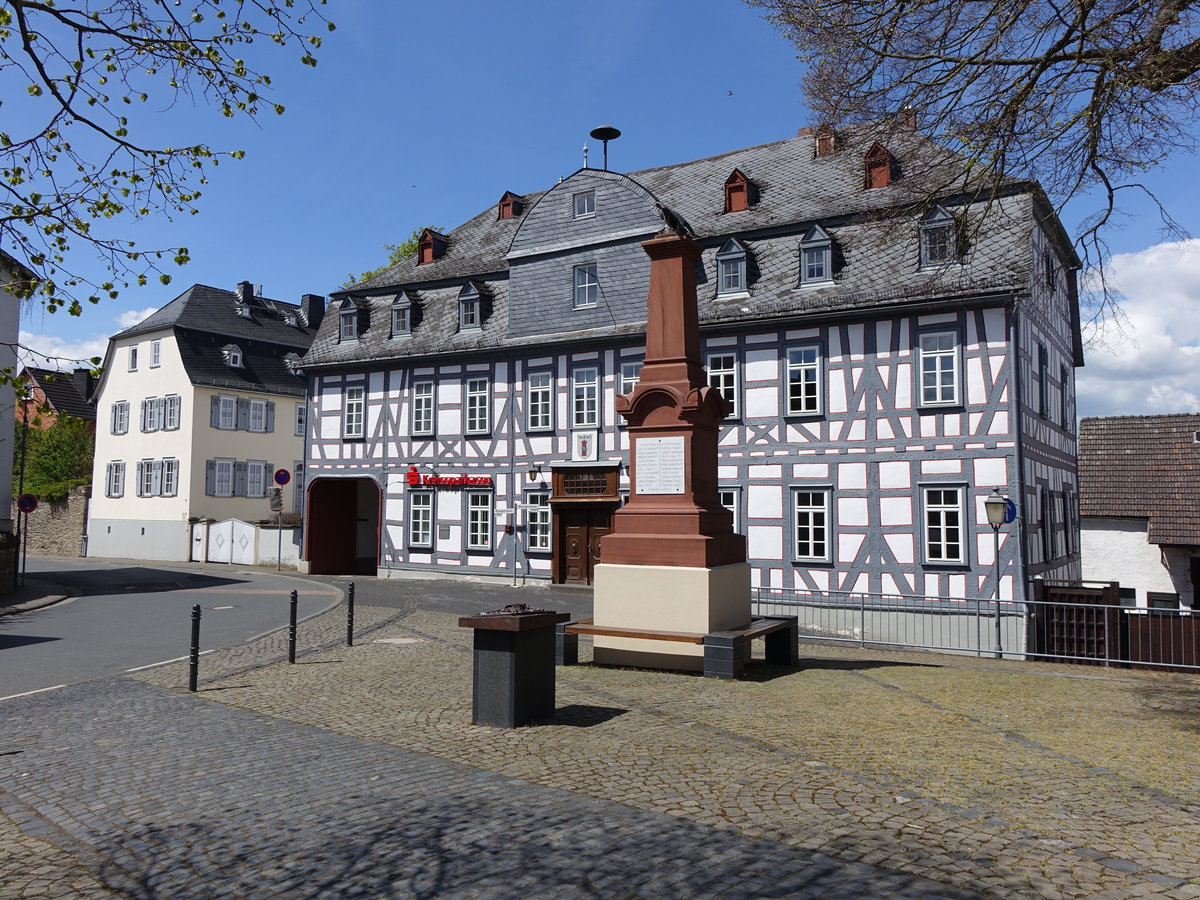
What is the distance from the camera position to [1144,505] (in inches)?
1061

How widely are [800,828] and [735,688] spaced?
4.48 metres

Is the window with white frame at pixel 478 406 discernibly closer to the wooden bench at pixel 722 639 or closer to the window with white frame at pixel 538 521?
the window with white frame at pixel 538 521

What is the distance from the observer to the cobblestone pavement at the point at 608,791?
445 centimetres

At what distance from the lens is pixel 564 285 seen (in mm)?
24297

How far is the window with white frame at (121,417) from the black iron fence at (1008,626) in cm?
2926

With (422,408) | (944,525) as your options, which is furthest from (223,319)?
(944,525)

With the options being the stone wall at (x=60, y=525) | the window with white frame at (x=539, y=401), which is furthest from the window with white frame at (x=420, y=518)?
the stone wall at (x=60, y=525)

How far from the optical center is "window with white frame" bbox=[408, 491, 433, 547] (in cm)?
2619

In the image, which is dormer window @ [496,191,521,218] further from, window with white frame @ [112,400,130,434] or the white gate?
window with white frame @ [112,400,130,434]

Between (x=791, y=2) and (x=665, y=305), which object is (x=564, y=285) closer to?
(x=665, y=305)

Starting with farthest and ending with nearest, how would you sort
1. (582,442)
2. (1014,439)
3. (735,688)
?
(582,442), (1014,439), (735,688)

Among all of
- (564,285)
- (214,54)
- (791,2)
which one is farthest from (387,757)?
(564,285)

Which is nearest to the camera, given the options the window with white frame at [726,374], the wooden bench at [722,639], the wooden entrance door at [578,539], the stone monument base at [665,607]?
the wooden bench at [722,639]

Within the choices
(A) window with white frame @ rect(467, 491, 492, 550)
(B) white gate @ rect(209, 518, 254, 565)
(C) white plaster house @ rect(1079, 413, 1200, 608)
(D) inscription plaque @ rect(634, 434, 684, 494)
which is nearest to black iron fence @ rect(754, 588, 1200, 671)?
(D) inscription plaque @ rect(634, 434, 684, 494)
